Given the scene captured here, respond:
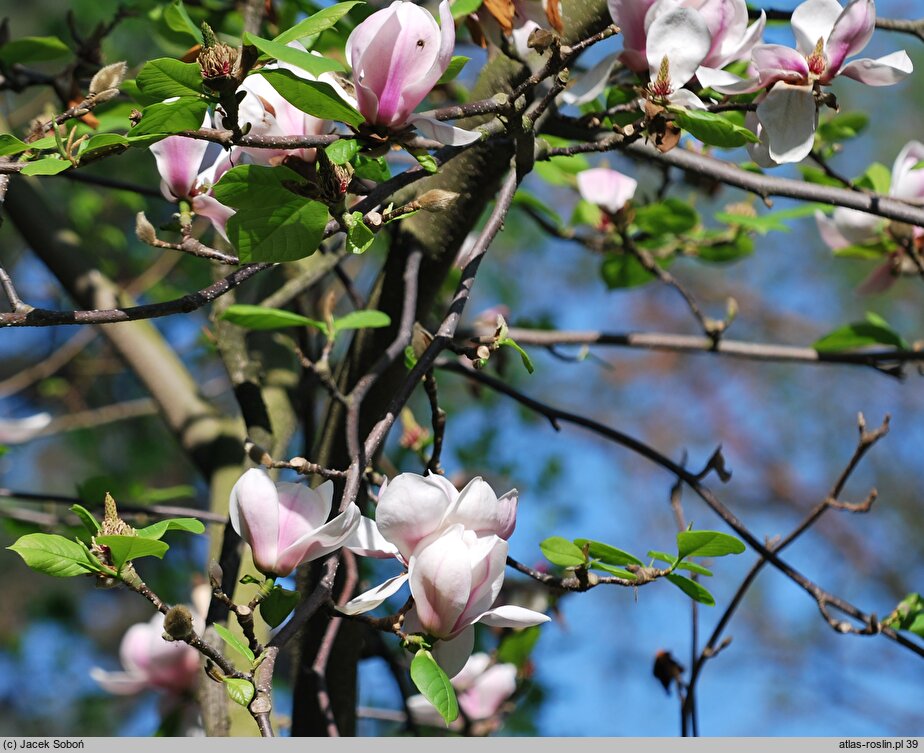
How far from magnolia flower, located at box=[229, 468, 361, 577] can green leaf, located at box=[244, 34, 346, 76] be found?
0.72 ft

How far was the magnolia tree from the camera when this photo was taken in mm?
510

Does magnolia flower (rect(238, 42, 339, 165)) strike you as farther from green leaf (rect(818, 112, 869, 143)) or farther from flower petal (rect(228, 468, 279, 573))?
green leaf (rect(818, 112, 869, 143))

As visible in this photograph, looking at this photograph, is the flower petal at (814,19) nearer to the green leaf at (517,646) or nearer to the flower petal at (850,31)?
the flower petal at (850,31)

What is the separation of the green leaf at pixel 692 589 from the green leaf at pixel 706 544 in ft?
0.05

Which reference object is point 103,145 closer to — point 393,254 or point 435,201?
point 435,201

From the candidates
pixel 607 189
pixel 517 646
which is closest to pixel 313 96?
pixel 607 189

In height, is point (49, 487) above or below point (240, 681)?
below

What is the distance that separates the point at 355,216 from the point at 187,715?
983mm

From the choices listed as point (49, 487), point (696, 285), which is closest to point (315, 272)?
point (49, 487)

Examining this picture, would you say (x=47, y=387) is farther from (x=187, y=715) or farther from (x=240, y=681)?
(x=240, y=681)

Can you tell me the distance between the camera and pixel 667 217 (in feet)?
3.64

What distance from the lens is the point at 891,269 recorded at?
3.34 feet

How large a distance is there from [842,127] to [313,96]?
722mm

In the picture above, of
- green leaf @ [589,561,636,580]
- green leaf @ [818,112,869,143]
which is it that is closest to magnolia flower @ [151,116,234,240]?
green leaf @ [589,561,636,580]
